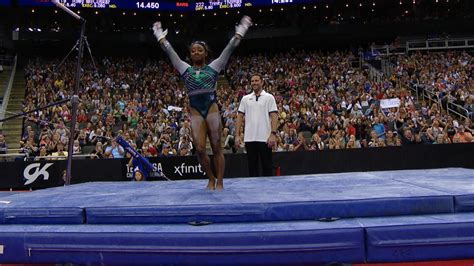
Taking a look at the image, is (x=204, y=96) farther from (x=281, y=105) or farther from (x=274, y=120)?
(x=281, y=105)

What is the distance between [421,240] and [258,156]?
11.4 ft

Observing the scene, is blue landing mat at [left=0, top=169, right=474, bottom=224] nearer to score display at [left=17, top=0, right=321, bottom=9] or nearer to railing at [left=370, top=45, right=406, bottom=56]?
railing at [left=370, top=45, right=406, bottom=56]

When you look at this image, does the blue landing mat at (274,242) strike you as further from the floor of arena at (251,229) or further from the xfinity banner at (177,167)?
the xfinity banner at (177,167)

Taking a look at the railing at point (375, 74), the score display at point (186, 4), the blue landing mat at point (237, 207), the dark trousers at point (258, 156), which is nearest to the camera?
the blue landing mat at point (237, 207)

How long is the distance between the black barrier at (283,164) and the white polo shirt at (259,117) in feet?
13.5

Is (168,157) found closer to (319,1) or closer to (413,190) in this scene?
(413,190)

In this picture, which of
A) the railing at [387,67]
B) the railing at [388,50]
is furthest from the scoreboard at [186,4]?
the railing at [387,67]

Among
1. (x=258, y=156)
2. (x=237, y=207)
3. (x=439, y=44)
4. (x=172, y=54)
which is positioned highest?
(x=439, y=44)

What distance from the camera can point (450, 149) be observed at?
33.0 feet

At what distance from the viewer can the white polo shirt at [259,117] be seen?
600 cm

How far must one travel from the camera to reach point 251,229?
3.07 meters

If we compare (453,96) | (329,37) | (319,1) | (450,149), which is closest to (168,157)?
(450,149)

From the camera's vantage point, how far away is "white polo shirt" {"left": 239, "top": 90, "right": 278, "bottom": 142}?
236 inches

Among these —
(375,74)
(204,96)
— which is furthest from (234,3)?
(204,96)
